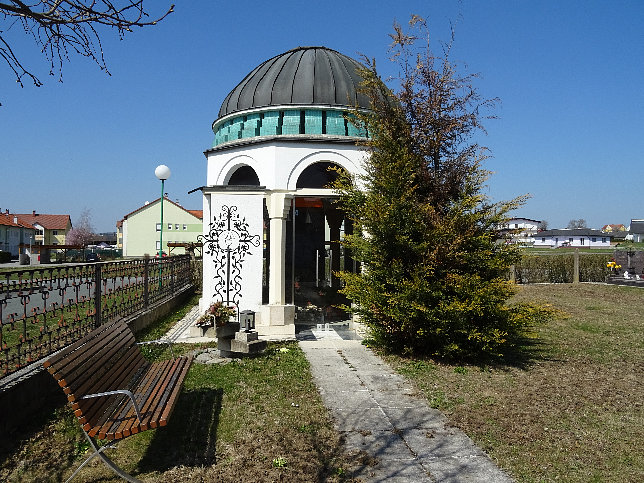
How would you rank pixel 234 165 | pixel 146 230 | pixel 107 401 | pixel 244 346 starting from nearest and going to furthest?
pixel 107 401, pixel 244 346, pixel 234 165, pixel 146 230

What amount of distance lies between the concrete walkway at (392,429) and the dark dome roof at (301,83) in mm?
6037

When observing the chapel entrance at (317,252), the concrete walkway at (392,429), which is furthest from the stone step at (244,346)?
the chapel entrance at (317,252)

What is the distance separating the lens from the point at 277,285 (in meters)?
10.3

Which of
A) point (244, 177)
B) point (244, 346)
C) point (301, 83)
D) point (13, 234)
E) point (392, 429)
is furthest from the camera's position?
point (13, 234)

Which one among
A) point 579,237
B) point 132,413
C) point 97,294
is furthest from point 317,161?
point 579,237

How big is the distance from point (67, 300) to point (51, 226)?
7797cm

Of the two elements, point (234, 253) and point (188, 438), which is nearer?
point (188, 438)

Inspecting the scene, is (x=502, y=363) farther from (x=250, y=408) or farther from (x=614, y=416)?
(x=250, y=408)

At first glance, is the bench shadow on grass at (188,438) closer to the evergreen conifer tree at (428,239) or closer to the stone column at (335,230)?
the evergreen conifer tree at (428,239)

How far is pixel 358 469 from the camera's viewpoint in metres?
3.92

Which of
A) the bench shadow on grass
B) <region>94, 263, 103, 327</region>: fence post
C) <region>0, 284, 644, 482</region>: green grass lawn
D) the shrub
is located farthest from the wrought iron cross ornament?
the shrub

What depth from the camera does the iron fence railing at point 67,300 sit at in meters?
5.23

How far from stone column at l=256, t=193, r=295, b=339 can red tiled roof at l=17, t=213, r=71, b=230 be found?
76.1m

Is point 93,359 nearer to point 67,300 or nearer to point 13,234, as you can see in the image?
point 67,300
